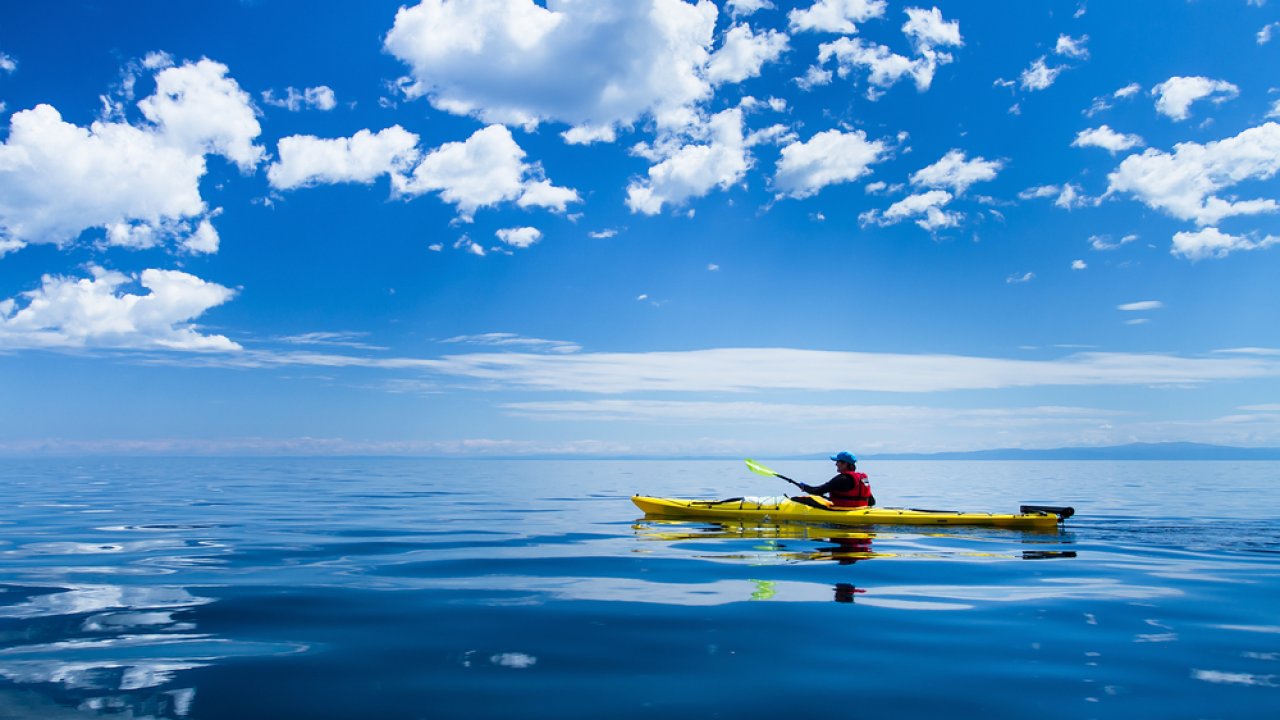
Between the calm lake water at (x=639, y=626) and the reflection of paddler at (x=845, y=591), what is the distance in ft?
0.24

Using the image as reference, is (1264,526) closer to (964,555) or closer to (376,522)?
(964,555)

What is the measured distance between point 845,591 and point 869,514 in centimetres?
883

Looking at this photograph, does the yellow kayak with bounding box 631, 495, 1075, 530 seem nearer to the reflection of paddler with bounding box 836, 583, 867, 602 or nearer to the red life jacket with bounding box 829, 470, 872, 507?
the red life jacket with bounding box 829, 470, 872, 507

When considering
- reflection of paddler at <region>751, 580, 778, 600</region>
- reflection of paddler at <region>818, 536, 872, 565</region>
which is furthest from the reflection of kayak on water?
reflection of paddler at <region>751, 580, 778, 600</region>

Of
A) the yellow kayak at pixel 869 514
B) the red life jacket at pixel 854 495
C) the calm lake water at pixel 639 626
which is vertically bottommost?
the calm lake water at pixel 639 626

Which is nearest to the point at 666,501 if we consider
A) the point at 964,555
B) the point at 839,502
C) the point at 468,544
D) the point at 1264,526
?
the point at 839,502

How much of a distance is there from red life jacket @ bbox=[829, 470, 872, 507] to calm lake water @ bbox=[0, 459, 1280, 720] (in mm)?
2253

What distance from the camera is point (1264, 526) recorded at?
19219mm

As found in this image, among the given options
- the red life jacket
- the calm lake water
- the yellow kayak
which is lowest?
the calm lake water

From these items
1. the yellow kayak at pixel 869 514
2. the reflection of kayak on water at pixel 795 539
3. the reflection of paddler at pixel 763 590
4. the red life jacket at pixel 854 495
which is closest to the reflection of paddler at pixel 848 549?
the reflection of kayak on water at pixel 795 539

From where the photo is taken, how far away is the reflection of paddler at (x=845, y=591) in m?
9.43

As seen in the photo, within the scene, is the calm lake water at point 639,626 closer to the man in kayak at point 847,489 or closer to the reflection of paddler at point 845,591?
the reflection of paddler at point 845,591

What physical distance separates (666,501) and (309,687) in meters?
16.8

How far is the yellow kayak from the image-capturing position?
18016mm
